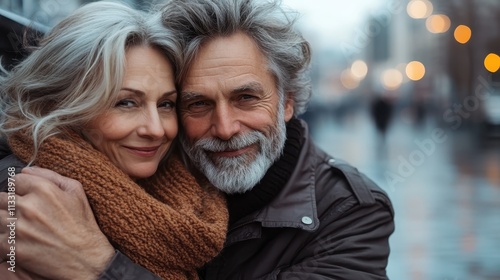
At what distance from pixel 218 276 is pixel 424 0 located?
99.6 feet

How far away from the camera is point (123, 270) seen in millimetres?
2576

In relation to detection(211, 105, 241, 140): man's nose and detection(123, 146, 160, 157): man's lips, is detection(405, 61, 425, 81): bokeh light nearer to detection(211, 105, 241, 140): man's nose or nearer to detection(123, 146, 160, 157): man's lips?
detection(211, 105, 241, 140): man's nose

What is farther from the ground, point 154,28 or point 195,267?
point 154,28

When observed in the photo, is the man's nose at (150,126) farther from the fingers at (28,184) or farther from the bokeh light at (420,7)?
the bokeh light at (420,7)

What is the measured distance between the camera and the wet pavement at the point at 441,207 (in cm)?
763

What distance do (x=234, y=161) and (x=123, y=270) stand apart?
2.51ft

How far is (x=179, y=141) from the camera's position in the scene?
324 cm

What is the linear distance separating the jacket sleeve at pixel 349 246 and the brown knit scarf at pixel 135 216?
0.42 m

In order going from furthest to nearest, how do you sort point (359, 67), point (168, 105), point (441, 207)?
1. point (359, 67)
2. point (441, 207)
3. point (168, 105)

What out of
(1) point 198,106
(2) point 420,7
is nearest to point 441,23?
(2) point 420,7

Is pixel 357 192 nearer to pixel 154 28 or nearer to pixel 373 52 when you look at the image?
pixel 154 28

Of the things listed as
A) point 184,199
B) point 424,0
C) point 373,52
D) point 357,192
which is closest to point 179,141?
point 184,199

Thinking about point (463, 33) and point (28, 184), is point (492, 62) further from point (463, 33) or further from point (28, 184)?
point (28, 184)

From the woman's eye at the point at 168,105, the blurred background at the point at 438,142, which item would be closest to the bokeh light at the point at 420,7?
Answer: the blurred background at the point at 438,142
